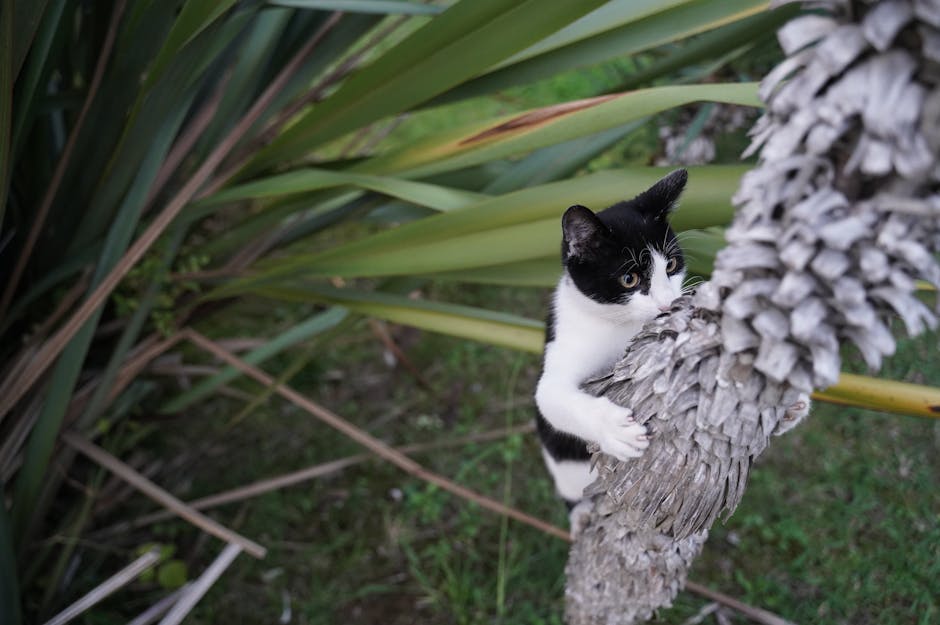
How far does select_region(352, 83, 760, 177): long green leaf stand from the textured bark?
0.79ft

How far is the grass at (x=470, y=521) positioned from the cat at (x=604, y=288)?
576 millimetres

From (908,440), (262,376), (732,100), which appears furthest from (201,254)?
(908,440)

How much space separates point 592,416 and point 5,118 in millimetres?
698

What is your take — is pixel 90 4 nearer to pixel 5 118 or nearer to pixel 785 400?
pixel 5 118

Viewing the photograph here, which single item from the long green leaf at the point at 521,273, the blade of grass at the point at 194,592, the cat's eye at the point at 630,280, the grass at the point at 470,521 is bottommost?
the grass at the point at 470,521

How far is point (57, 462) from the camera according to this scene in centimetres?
120

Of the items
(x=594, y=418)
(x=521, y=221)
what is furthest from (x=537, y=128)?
(x=594, y=418)

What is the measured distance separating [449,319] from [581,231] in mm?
322

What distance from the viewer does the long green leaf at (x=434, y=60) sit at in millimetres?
785

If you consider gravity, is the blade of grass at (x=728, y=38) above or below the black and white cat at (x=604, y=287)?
above

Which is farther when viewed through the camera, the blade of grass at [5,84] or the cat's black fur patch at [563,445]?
the cat's black fur patch at [563,445]

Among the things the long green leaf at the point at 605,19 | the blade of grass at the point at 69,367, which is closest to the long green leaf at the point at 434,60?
the long green leaf at the point at 605,19

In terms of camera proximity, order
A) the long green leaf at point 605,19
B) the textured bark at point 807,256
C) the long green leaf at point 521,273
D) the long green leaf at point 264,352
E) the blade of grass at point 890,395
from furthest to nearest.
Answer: the long green leaf at point 264,352, the long green leaf at point 521,273, the long green leaf at point 605,19, the blade of grass at point 890,395, the textured bark at point 807,256

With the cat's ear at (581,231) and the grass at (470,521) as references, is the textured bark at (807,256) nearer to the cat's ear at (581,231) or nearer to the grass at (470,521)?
the cat's ear at (581,231)
